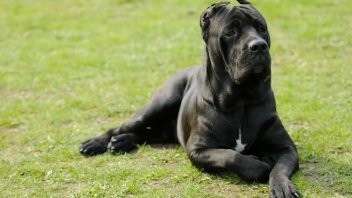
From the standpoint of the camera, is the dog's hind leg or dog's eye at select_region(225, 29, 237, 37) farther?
the dog's hind leg

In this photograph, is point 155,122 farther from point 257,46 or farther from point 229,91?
point 257,46

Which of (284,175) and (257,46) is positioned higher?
(257,46)

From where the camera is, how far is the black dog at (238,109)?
5031 millimetres

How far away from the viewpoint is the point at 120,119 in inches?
292

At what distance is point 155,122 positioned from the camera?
6.53 m

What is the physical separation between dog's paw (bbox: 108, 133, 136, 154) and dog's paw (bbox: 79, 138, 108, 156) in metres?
0.08

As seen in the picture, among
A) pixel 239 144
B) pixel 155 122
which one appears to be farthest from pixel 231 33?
pixel 155 122

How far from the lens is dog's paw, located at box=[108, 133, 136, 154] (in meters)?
6.26

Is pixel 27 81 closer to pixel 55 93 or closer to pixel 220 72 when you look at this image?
pixel 55 93

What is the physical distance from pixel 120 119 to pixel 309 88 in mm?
2415

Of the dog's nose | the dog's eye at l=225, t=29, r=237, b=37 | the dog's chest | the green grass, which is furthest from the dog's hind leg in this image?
the dog's nose

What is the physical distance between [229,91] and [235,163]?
60cm

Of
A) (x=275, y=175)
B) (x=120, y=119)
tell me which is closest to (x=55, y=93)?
(x=120, y=119)

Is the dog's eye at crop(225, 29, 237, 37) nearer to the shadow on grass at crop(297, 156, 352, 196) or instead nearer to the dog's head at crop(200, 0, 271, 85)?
the dog's head at crop(200, 0, 271, 85)
